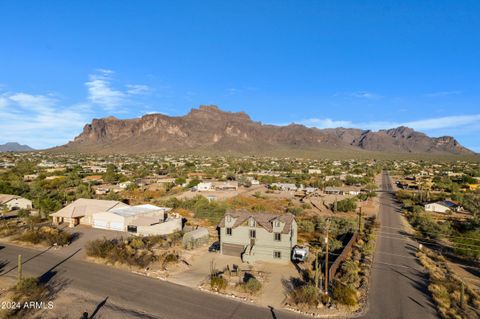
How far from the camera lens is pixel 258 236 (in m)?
27.4

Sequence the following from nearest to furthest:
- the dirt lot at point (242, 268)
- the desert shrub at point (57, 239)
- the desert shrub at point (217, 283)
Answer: the dirt lot at point (242, 268) < the desert shrub at point (217, 283) < the desert shrub at point (57, 239)

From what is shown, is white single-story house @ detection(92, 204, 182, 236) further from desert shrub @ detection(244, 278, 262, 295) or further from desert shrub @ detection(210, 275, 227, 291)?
desert shrub @ detection(244, 278, 262, 295)

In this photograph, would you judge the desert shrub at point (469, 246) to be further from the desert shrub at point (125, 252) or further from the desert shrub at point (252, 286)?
the desert shrub at point (125, 252)

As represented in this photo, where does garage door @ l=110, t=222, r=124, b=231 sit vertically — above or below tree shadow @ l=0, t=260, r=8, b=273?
above

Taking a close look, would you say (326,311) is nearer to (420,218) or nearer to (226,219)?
(226,219)

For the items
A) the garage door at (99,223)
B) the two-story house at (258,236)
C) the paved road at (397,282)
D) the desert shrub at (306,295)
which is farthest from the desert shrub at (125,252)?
the paved road at (397,282)

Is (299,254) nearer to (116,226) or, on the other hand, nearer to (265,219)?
(265,219)

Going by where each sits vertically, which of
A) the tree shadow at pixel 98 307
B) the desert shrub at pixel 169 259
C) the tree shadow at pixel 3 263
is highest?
the desert shrub at pixel 169 259

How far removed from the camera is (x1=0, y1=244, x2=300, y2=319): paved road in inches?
701

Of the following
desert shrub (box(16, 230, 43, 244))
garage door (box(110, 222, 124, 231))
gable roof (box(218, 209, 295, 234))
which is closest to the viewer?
gable roof (box(218, 209, 295, 234))

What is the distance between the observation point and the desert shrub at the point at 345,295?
1852 centimetres

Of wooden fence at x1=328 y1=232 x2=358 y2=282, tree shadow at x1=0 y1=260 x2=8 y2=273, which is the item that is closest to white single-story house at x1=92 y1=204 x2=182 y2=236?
tree shadow at x1=0 y1=260 x2=8 y2=273

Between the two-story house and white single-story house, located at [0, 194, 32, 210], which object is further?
white single-story house, located at [0, 194, 32, 210]

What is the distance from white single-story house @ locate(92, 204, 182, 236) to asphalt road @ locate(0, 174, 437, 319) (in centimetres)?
788
